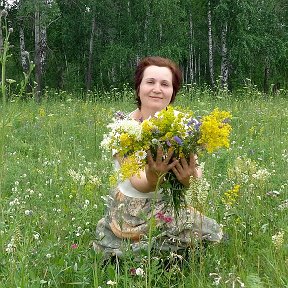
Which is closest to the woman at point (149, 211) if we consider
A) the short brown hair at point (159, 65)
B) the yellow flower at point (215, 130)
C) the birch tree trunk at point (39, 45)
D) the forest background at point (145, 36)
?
the short brown hair at point (159, 65)

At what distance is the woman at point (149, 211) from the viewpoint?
265 centimetres

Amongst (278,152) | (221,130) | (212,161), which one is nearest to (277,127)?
(278,152)

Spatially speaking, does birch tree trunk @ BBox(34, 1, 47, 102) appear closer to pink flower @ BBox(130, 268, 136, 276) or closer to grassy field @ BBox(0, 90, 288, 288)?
grassy field @ BBox(0, 90, 288, 288)

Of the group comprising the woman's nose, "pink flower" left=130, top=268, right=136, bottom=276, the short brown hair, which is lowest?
"pink flower" left=130, top=268, right=136, bottom=276

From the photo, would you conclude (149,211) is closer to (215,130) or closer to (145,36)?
(215,130)

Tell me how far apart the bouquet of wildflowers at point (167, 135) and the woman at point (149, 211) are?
19cm

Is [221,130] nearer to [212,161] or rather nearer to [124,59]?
[212,161]

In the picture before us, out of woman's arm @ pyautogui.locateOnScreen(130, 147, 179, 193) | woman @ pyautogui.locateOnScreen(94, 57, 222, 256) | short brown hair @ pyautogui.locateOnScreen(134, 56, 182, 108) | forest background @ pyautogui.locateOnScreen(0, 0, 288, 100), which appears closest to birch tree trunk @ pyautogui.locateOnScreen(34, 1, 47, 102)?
forest background @ pyautogui.locateOnScreen(0, 0, 288, 100)

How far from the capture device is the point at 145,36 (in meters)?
22.9

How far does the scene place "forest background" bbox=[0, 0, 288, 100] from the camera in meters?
21.7

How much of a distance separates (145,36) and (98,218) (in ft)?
65.9

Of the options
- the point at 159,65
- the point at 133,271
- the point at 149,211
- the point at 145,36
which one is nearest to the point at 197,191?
the point at 133,271

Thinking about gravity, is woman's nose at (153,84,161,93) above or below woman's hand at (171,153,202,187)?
above

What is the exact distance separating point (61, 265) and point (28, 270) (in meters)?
0.16
